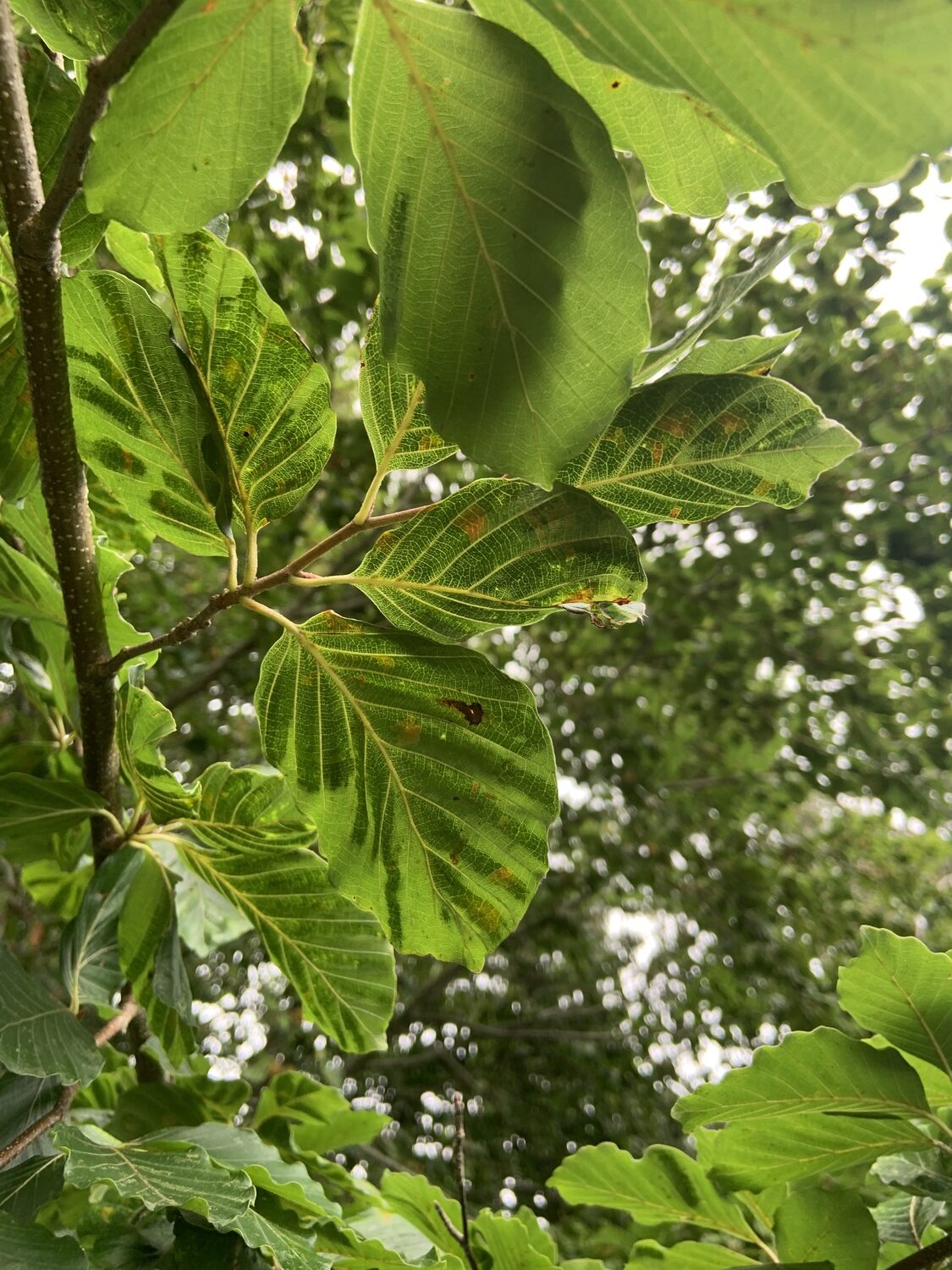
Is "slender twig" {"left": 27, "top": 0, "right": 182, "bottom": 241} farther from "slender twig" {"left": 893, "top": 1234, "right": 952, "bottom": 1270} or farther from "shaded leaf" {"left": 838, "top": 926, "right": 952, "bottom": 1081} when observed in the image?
"slender twig" {"left": 893, "top": 1234, "right": 952, "bottom": 1270}

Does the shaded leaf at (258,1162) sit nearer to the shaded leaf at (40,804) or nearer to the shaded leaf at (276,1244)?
the shaded leaf at (276,1244)

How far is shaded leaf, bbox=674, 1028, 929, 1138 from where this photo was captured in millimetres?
622

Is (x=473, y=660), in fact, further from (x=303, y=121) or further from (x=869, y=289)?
(x=869, y=289)

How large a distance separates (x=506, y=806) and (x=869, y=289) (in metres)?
2.51

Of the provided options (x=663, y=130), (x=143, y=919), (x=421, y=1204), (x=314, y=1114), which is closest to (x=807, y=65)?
(x=663, y=130)

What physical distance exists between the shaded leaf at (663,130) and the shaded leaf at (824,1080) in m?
0.51

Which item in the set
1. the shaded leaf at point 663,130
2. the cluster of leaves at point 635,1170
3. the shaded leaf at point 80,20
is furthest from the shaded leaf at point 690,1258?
the shaded leaf at point 80,20

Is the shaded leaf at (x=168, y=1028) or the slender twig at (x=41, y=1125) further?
the shaded leaf at (x=168, y=1028)

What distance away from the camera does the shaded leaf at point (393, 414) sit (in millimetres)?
454

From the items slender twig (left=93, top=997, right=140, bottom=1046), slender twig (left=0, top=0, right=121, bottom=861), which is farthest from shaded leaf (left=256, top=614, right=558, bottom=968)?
slender twig (left=93, top=997, right=140, bottom=1046)

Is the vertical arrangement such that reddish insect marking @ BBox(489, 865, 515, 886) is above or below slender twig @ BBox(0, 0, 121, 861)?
below

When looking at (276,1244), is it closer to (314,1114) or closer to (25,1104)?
(25,1104)

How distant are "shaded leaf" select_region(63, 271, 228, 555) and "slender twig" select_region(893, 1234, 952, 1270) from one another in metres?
0.63

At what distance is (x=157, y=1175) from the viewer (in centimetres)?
53
